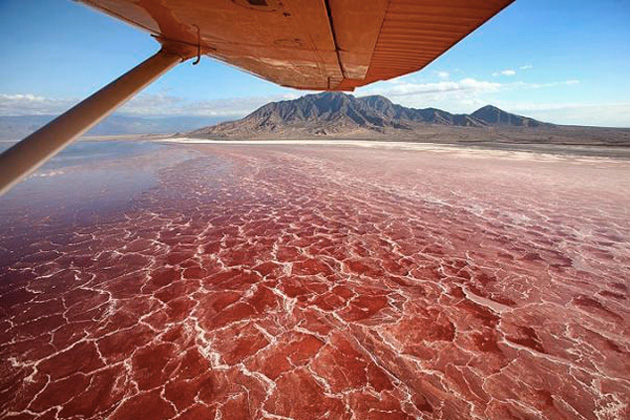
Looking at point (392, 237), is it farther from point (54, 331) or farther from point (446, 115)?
point (446, 115)

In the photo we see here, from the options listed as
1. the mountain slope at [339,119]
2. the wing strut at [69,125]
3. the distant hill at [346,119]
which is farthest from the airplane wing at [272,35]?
the distant hill at [346,119]

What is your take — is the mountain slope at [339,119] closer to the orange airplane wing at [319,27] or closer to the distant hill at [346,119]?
the distant hill at [346,119]

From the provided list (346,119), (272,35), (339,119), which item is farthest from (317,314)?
(346,119)

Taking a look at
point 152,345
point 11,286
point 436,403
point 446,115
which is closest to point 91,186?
point 11,286

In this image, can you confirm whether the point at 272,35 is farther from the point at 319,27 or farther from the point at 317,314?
the point at 317,314

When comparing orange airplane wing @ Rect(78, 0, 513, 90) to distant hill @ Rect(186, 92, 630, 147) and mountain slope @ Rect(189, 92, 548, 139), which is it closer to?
mountain slope @ Rect(189, 92, 548, 139)

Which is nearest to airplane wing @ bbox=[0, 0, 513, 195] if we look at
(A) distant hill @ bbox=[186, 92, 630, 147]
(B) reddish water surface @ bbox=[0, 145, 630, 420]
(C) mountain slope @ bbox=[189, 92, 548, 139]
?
(B) reddish water surface @ bbox=[0, 145, 630, 420]
